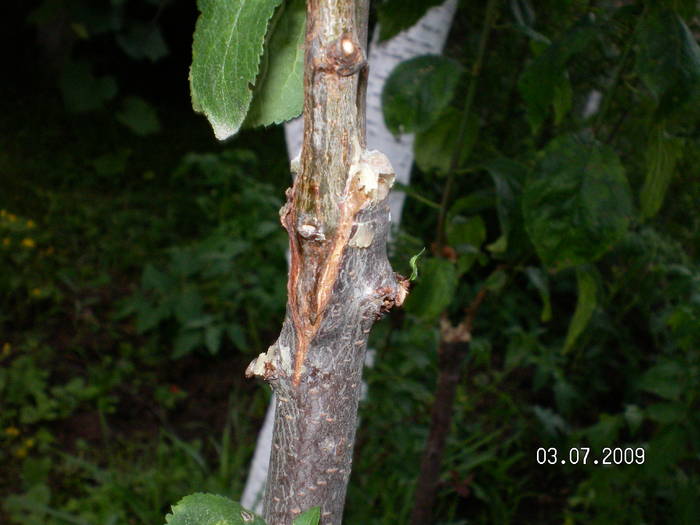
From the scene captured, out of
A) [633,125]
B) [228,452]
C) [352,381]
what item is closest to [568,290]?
[633,125]

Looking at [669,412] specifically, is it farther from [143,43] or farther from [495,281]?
[143,43]

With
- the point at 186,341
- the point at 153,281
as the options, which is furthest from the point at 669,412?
the point at 153,281

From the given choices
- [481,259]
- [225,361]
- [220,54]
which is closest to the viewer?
[220,54]

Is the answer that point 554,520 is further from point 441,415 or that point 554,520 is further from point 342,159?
point 342,159

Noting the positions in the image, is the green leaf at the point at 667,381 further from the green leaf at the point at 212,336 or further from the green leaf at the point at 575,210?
the green leaf at the point at 212,336
